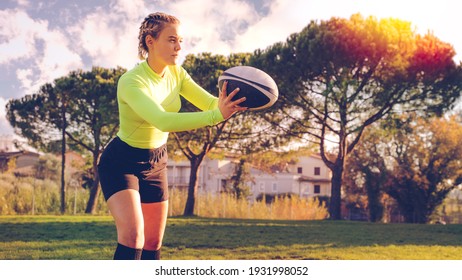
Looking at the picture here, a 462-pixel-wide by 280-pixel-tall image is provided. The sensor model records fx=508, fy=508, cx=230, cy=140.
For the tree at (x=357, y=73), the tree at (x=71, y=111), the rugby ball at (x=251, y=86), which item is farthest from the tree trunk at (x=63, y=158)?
the rugby ball at (x=251, y=86)

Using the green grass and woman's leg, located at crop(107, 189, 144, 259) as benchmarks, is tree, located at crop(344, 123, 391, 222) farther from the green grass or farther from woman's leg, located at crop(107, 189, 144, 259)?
woman's leg, located at crop(107, 189, 144, 259)

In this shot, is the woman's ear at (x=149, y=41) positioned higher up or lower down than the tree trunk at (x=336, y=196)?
higher up

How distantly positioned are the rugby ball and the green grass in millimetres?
4437

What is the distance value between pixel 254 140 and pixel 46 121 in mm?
9952

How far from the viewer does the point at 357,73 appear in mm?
19672

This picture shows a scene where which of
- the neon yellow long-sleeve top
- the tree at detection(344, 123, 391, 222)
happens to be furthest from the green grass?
the tree at detection(344, 123, 391, 222)

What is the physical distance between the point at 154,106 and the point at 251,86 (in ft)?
2.39

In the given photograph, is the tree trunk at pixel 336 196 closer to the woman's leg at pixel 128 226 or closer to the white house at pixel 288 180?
the woman's leg at pixel 128 226

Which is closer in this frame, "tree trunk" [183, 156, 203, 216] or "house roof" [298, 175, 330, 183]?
"tree trunk" [183, 156, 203, 216]

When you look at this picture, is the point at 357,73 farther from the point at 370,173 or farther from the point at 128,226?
the point at 128,226

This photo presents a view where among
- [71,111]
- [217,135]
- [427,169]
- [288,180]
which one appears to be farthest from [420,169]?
[288,180]

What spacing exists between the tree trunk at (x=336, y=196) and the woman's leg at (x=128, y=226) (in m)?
17.3

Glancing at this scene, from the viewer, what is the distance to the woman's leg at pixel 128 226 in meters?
3.49

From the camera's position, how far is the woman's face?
Result: 3.72 meters
